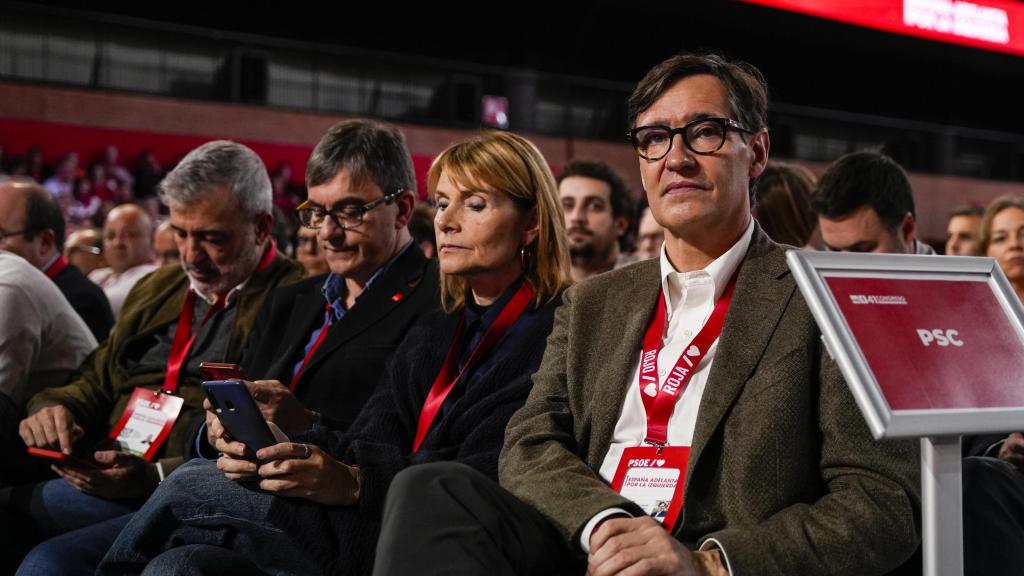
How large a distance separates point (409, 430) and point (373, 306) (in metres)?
0.43

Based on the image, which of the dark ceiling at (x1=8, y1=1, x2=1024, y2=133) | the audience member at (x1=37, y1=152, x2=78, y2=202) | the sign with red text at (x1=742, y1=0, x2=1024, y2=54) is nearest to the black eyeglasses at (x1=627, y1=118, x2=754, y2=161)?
the audience member at (x1=37, y1=152, x2=78, y2=202)

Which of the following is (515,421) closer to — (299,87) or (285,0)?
(299,87)

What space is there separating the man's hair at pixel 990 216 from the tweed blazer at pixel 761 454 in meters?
1.86

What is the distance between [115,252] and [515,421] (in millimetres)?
4511

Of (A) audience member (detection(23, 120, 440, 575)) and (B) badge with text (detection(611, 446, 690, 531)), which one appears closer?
(B) badge with text (detection(611, 446, 690, 531))

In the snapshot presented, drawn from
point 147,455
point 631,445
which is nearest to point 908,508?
point 631,445

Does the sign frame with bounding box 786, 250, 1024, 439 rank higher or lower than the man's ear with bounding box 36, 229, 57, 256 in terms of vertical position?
lower

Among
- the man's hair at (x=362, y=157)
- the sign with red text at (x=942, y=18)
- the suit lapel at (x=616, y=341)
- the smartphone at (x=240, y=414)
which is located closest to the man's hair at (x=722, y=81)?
the suit lapel at (x=616, y=341)

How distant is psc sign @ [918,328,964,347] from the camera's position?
4.15ft

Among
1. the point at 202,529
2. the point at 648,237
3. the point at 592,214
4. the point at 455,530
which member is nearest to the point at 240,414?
the point at 202,529

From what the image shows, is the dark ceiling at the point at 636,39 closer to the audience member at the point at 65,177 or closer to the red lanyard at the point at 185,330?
the audience member at the point at 65,177

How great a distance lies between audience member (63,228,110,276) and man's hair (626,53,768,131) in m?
5.30

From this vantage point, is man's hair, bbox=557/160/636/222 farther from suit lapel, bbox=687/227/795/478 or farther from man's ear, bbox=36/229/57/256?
suit lapel, bbox=687/227/795/478

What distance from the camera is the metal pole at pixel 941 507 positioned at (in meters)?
1.24
